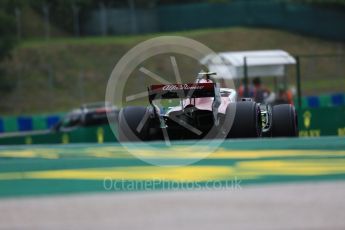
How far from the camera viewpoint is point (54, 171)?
676 cm

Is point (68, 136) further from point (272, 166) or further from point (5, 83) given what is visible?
point (5, 83)

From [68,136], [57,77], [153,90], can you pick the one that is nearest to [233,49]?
[57,77]

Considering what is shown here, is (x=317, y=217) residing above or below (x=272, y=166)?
below

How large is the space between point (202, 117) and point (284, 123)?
1442 mm

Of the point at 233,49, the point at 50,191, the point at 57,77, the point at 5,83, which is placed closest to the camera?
the point at 50,191

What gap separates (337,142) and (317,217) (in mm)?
686

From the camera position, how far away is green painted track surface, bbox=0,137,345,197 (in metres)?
6.73

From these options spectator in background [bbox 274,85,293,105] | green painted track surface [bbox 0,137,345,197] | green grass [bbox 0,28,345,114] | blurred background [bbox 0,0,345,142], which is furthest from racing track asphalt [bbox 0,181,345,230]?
green grass [bbox 0,28,345,114]

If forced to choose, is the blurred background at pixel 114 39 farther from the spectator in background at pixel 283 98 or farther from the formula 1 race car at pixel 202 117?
the formula 1 race car at pixel 202 117

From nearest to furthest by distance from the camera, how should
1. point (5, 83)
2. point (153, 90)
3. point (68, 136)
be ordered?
point (153, 90)
point (68, 136)
point (5, 83)

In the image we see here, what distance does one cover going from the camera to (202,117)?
11492mm

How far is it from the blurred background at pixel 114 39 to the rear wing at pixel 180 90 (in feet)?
69.4

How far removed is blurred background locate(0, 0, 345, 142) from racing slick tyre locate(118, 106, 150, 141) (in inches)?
809

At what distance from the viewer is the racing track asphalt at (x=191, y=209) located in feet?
22.0
